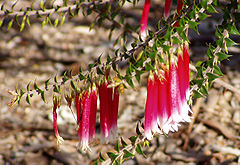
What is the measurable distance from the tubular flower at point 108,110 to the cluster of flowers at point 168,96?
0.75 ft

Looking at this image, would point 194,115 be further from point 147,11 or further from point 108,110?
point 108,110

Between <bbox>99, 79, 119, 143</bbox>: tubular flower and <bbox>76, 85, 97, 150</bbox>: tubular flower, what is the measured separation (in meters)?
0.05

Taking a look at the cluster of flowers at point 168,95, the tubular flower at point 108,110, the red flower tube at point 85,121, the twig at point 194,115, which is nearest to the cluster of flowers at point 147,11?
the cluster of flowers at point 168,95

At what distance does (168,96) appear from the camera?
5.30 ft

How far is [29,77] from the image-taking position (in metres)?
4.50

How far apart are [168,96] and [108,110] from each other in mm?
367

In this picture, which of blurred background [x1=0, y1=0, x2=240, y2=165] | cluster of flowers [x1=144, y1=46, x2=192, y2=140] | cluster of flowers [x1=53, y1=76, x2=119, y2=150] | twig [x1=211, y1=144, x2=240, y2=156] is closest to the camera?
cluster of flowers [x1=144, y1=46, x2=192, y2=140]

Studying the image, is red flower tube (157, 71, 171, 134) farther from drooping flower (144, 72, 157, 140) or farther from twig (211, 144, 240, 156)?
twig (211, 144, 240, 156)

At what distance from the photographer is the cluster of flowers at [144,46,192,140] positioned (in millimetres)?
1596

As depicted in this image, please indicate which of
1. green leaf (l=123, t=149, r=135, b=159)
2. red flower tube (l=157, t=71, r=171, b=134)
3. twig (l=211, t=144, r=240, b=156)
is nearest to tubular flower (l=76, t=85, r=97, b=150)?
green leaf (l=123, t=149, r=135, b=159)

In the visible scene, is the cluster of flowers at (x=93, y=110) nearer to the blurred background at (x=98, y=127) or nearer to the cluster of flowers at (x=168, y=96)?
the cluster of flowers at (x=168, y=96)

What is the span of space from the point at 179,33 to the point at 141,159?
1852mm

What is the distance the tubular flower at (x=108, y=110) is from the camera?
1.77 m

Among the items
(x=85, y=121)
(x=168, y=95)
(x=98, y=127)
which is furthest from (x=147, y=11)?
(x=98, y=127)
